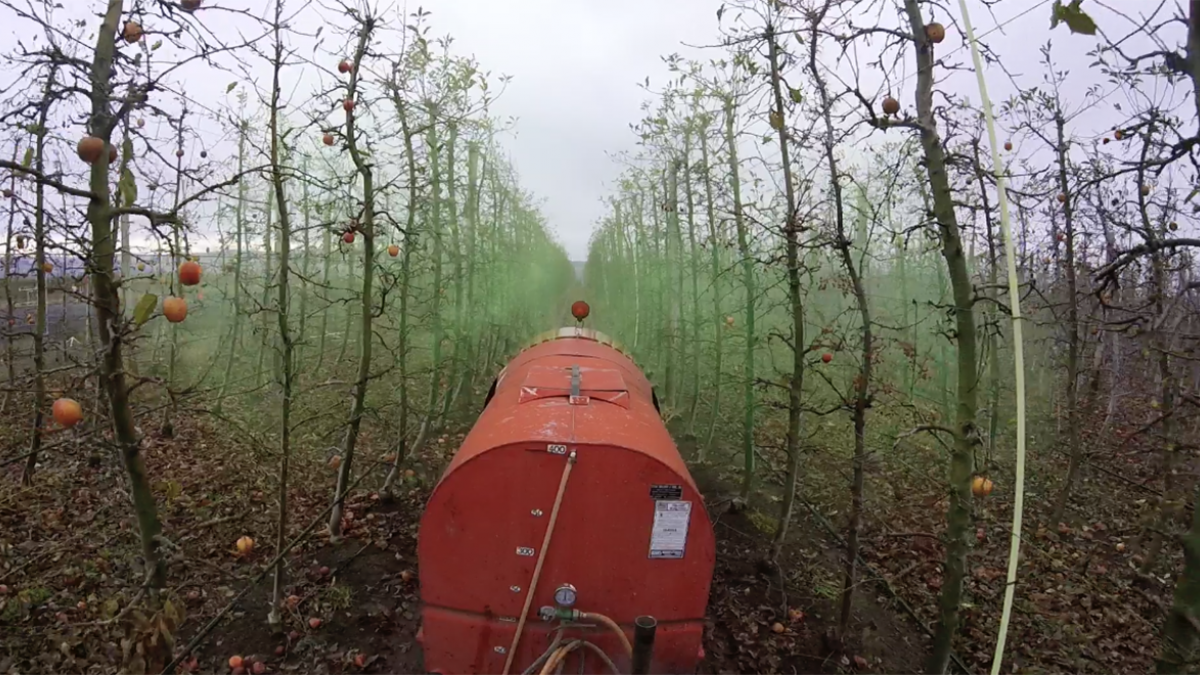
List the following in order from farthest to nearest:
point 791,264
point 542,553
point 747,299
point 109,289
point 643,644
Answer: point 747,299, point 791,264, point 542,553, point 643,644, point 109,289

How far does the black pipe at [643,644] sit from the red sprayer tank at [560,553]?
0.70 m

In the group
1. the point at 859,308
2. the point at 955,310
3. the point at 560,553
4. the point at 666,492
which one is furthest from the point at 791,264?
the point at 560,553

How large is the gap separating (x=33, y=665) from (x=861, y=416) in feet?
26.2

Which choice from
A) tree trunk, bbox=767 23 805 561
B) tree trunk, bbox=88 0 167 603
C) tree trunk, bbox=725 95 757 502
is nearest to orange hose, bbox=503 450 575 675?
tree trunk, bbox=88 0 167 603

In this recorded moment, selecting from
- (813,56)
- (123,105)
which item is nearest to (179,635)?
(123,105)

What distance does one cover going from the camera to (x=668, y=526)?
464 cm

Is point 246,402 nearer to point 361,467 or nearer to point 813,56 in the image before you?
point 361,467

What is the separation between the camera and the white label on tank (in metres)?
4.62

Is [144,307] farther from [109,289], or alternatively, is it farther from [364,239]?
[364,239]

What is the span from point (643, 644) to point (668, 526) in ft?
3.52

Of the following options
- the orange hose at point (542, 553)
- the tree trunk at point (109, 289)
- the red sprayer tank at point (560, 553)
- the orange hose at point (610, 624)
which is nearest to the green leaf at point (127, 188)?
the tree trunk at point (109, 289)

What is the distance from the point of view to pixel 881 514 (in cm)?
1085

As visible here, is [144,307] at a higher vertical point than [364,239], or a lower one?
lower

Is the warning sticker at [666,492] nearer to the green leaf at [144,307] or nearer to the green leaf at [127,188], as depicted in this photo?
the green leaf at [144,307]
